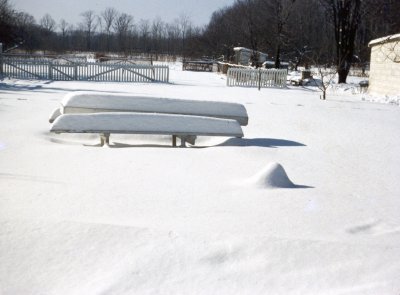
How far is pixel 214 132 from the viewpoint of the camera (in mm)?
7242

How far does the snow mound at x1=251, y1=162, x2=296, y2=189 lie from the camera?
4703mm

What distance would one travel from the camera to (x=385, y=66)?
20688mm

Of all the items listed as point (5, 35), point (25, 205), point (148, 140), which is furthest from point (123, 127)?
point (5, 35)

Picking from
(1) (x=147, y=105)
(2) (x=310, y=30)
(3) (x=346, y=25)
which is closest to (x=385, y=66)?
(3) (x=346, y=25)

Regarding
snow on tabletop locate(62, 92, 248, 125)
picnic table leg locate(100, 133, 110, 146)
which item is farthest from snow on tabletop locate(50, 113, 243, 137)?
snow on tabletop locate(62, 92, 248, 125)

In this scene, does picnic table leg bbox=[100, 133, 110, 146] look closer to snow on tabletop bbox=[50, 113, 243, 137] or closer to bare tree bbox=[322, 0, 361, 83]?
snow on tabletop bbox=[50, 113, 243, 137]

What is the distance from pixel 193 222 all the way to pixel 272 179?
4.57 feet

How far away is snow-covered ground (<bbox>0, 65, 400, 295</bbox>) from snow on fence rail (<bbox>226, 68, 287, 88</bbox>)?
65.1ft

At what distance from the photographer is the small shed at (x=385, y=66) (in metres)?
19.5

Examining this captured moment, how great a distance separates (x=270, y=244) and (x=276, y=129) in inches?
Result: 266

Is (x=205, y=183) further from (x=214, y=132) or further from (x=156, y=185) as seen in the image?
(x=214, y=132)

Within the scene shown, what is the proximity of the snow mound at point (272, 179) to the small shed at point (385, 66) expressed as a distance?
53.7 ft

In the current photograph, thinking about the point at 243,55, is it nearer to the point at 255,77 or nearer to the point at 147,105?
the point at 255,77

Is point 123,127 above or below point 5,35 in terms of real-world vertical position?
below
